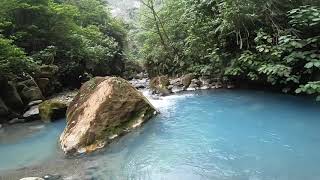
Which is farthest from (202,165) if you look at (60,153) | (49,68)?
(49,68)

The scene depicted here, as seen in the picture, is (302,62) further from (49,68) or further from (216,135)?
(49,68)

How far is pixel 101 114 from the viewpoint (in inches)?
304

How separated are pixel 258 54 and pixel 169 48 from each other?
8.45m

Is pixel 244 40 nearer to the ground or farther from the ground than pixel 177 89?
farther from the ground

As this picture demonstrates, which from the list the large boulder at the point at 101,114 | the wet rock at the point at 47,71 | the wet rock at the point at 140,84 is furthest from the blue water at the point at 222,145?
the wet rock at the point at 140,84

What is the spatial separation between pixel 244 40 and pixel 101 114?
6.78 m

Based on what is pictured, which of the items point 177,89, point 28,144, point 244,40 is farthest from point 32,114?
point 244,40

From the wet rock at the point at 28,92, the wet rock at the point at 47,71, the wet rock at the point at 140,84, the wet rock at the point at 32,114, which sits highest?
the wet rock at the point at 47,71

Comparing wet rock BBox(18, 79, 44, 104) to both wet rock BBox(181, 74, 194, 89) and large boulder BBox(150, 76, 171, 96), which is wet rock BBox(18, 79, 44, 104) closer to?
large boulder BBox(150, 76, 171, 96)

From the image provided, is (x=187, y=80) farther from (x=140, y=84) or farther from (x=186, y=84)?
(x=140, y=84)

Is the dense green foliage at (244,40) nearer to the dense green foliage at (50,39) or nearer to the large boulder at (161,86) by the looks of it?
the large boulder at (161,86)

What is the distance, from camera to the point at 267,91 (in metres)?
12.1

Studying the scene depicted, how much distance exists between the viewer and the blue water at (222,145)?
17.5ft

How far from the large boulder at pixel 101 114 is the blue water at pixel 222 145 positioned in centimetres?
31
